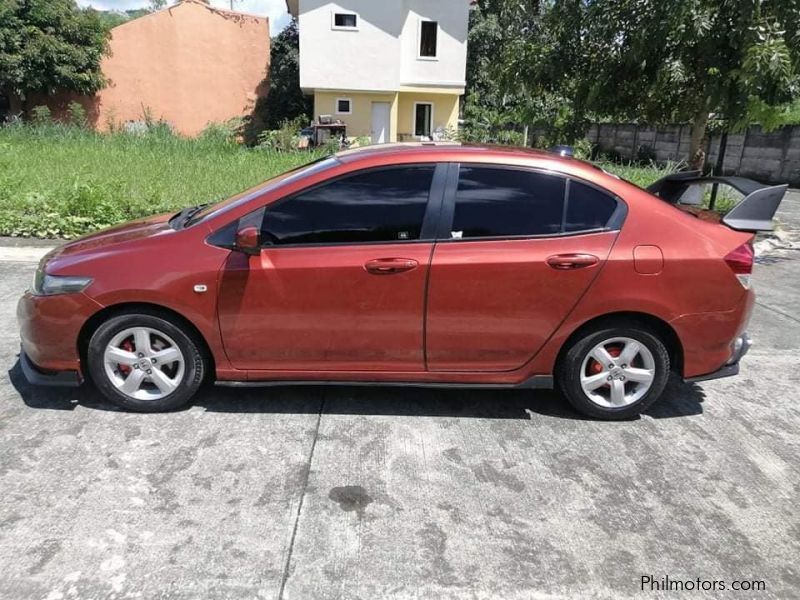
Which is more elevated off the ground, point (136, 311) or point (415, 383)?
point (136, 311)

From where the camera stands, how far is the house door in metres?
26.2


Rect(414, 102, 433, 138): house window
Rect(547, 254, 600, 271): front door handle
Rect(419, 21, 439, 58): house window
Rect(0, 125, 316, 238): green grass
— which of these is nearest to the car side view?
Rect(547, 254, 600, 271): front door handle

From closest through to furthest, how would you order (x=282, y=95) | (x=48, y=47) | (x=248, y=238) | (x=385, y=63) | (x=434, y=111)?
1. (x=248, y=238)
2. (x=48, y=47)
3. (x=385, y=63)
4. (x=434, y=111)
5. (x=282, y=95)

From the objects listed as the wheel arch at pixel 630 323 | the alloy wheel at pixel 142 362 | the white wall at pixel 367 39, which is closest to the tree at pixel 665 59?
the wheel arch at pixel 630 323

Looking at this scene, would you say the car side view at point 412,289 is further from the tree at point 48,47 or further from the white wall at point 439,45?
the tree at point 48,47

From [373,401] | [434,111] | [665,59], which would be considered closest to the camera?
[373,401]

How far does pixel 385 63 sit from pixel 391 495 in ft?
79.7

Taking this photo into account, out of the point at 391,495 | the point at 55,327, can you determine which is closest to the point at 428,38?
the point at 55,327

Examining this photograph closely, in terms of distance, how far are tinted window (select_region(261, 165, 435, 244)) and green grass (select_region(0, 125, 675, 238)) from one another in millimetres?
5306

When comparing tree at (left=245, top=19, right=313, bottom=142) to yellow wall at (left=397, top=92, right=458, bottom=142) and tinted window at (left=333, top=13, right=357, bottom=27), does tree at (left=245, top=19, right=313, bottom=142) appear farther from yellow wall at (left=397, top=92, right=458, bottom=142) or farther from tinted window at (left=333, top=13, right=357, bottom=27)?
yellow wall at (left=397, top=92, right=458, bottom=142)

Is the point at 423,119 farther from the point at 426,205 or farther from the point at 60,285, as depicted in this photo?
the point at 60,285

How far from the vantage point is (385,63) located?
2506cm

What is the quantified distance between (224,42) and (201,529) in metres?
28.2

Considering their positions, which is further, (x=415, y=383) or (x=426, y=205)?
(x=415, y=383)
